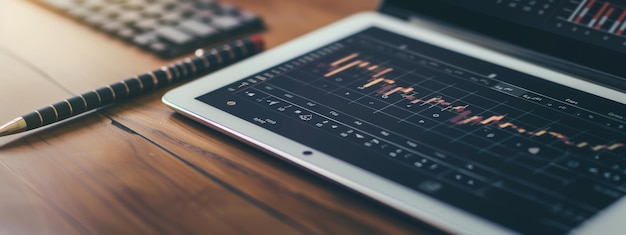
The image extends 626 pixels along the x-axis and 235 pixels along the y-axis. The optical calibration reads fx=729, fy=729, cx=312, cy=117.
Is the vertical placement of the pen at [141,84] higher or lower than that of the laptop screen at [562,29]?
lower

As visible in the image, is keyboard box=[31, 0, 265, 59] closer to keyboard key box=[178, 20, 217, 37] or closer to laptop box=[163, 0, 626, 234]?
keyboard key box=[178, 20, 217, 37]

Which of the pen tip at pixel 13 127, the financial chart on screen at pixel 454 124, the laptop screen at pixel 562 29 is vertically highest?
the laptop screen at pixel 562 29

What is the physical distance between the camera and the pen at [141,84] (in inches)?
28.7

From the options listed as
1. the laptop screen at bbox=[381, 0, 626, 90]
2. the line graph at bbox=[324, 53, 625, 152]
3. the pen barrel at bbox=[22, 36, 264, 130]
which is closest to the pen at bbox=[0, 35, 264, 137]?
the pen barrel at bbox=[22, 36, 264, 130]

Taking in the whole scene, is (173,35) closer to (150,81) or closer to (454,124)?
(150,81)

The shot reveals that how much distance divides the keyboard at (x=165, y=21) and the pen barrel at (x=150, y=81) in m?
0.03

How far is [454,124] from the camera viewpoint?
2.21ft

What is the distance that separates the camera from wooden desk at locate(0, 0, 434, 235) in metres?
0.59

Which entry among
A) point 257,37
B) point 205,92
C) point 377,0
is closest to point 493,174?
point 205,92

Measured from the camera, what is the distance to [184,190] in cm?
63

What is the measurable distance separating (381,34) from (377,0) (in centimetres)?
22

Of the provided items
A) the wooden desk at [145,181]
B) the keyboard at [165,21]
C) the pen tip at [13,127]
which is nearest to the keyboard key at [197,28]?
the keyboard at [165,21]

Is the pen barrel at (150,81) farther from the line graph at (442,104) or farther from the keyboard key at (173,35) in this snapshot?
the line graph at (442,104)

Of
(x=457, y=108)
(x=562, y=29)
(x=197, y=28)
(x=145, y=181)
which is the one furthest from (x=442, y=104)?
(x=197, y=28)
